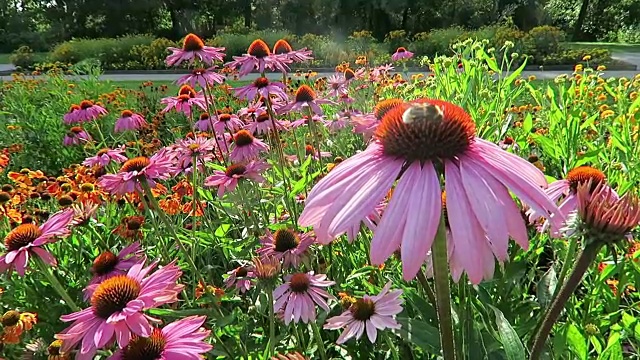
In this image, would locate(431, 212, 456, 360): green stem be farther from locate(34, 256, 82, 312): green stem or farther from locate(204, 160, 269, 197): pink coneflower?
locate(204, 160, 269, 197): pink coneflower

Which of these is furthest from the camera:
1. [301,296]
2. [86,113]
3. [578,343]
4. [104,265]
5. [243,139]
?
[86,113]

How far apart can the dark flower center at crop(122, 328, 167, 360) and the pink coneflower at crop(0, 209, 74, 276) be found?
477mm

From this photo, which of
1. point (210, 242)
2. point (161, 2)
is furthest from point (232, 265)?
point (161, 2)

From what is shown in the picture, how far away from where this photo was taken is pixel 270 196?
191 cm

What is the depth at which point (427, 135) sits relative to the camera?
589 mm

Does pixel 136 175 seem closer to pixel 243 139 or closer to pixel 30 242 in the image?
pixel 30 242

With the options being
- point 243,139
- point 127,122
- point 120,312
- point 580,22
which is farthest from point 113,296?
point 580,22

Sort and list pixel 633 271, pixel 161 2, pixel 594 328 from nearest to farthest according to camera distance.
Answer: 1. pixel 594 328
2. pixel 633 271
3. pixel 161 2

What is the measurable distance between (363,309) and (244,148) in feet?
3.06

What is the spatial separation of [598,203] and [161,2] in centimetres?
2046

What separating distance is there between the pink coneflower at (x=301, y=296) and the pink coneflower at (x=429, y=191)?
51 centimetres

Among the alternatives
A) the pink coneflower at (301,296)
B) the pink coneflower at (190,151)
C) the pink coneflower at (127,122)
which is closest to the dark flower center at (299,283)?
the pink coneflower at (301,296)

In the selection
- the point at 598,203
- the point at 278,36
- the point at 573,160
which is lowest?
the point at 278,36

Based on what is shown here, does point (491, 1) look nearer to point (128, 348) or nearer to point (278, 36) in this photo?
point (278, 36)
